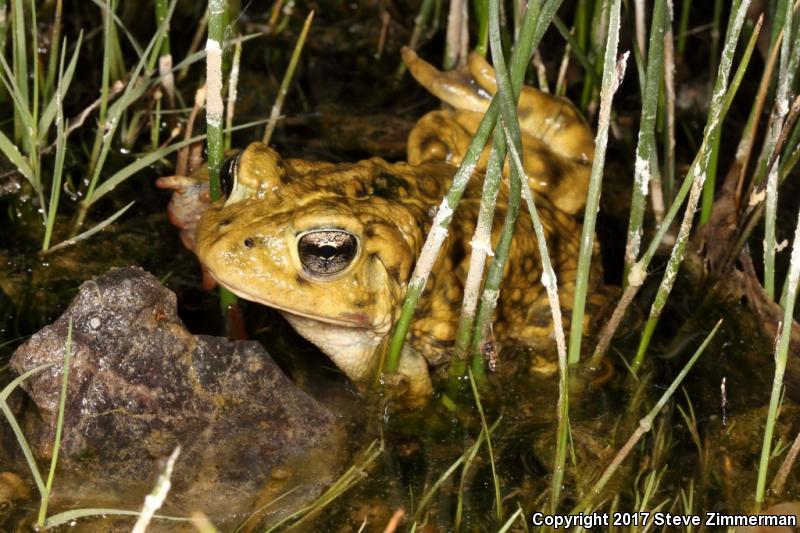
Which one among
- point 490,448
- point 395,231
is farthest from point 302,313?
point 490,448

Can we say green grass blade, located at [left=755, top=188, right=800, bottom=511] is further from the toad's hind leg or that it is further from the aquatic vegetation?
the toad's hind leg

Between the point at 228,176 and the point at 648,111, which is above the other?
the point at 648,111

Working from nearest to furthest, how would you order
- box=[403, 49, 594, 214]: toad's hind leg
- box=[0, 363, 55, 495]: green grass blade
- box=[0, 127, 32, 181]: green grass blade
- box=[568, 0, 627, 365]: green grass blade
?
box=[0, 363, 55, 495]: green grass blade
box=[568, 0, 627, 365]: green grass blade
box=[0, 127, 32, 181]: green grass blade
box=[403, 49, 594, 214]: toad's hind leg

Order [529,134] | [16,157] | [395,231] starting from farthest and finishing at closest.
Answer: [529,134], [16,157], [395,231]

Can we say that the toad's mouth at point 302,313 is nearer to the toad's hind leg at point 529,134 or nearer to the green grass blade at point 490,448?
the green grass blade at point 490,448

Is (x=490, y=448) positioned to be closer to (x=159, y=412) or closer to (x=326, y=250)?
(x=326, y=250)

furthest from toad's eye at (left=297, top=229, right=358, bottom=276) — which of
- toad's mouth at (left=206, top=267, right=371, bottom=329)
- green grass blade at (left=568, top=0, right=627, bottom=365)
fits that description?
green grass blade at (left=568, top=0, right=627, bottom=365)

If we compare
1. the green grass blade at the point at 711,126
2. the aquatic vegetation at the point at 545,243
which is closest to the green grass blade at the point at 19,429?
the aquatic vegetation at the point at 545,243

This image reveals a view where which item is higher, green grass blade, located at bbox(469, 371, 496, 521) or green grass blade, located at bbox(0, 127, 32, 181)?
green grass blade, located at bbox(0, 127, 32, 181)
